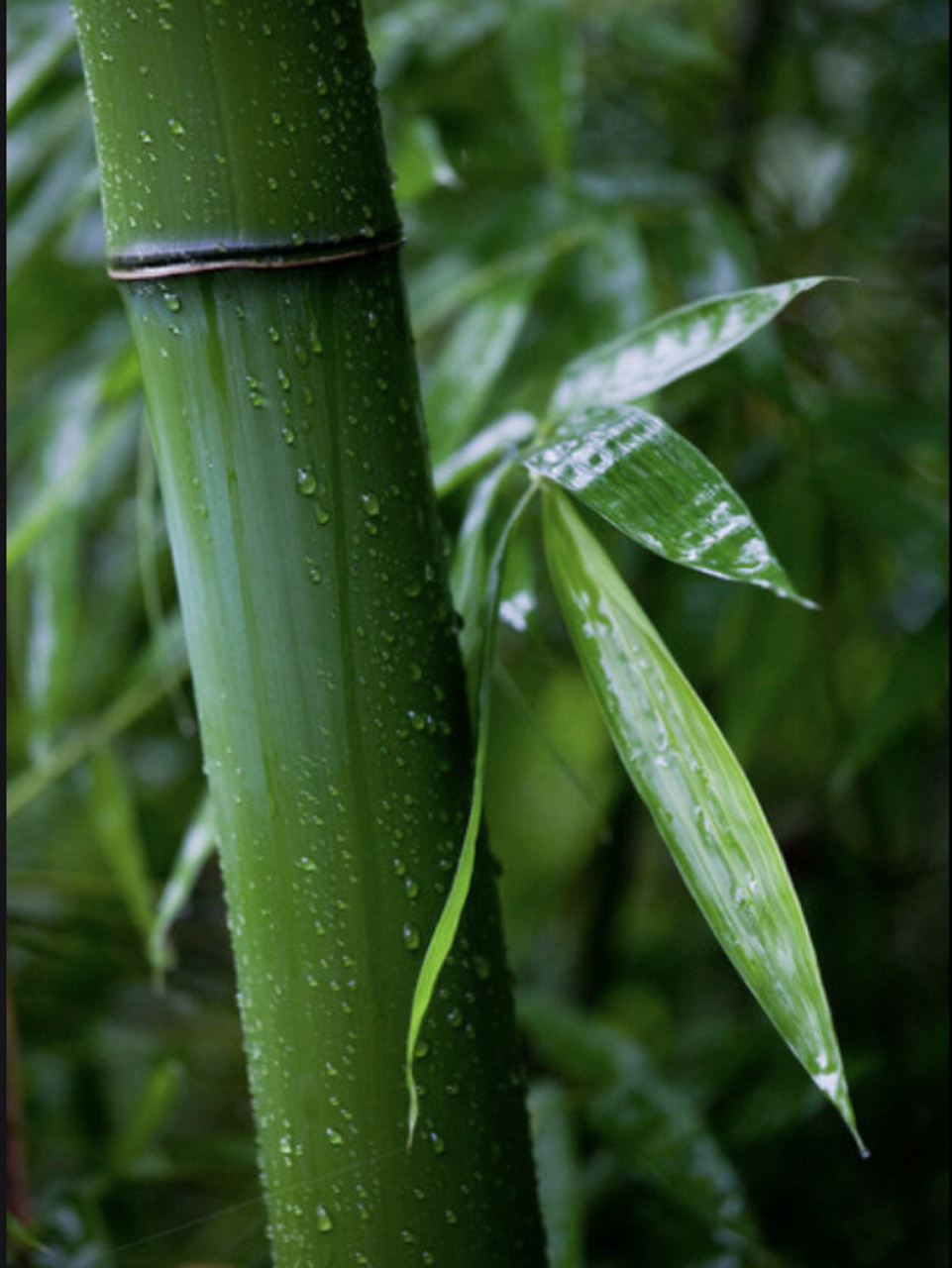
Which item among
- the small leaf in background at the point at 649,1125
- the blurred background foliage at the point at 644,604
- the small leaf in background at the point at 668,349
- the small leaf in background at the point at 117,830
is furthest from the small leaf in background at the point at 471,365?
the small leaf in background at the point at 649,1125

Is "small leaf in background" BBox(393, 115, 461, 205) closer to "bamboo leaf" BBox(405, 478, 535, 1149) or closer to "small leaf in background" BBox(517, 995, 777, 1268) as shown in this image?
"bamboo leaf" BBox(405, 478, 535, 1149)

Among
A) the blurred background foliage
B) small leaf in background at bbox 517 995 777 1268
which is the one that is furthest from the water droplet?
small leaf in background at bbox 517 995 777 1268

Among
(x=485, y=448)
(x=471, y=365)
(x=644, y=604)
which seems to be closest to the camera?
(x=485, y=448)

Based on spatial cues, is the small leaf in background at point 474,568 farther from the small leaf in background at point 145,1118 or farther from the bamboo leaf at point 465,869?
the small leaf in background at point 145,1118

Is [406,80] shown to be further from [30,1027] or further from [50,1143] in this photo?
[50,1143]

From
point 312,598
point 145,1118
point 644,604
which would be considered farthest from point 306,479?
point 644,604

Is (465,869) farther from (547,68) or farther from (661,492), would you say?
(547,68)
